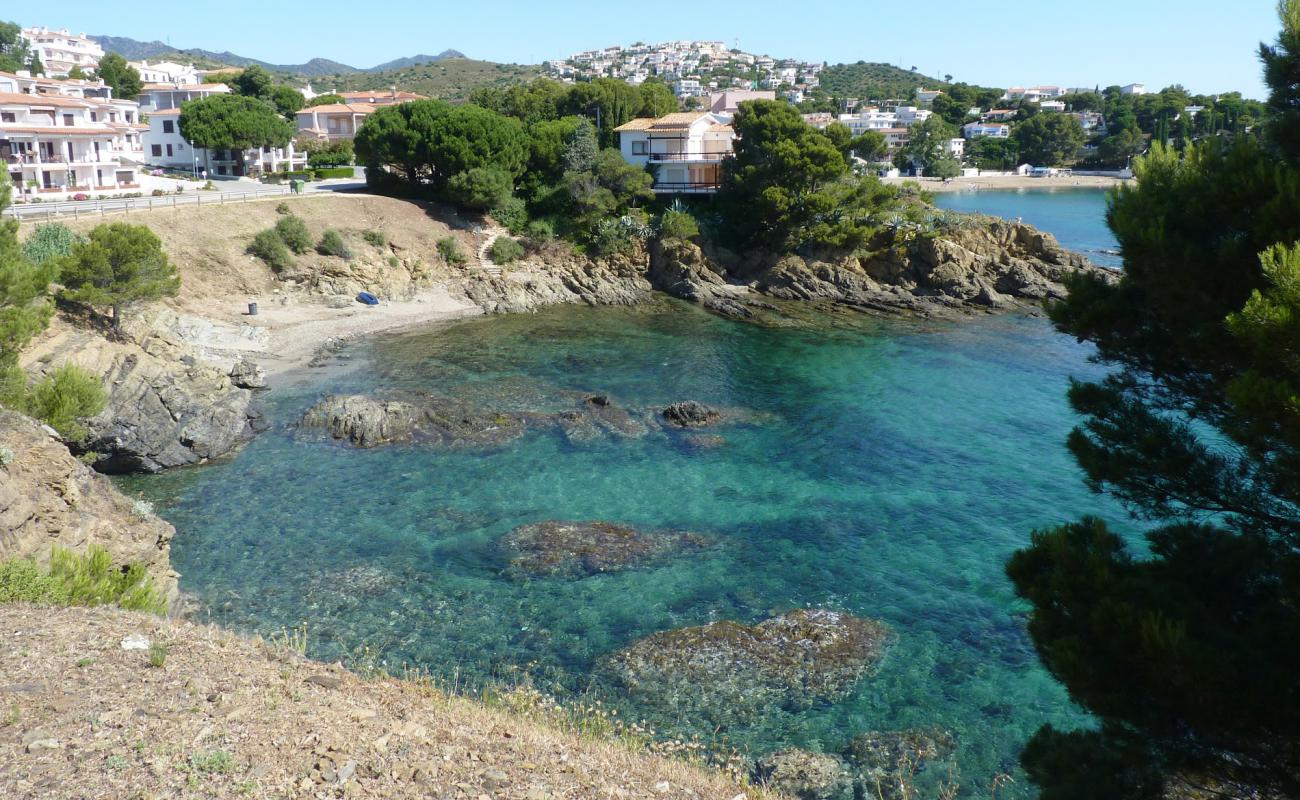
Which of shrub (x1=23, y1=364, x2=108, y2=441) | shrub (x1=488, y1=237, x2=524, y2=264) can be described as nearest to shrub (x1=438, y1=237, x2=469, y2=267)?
shrub (x1=488, y1=237, x2=524, y2=264)

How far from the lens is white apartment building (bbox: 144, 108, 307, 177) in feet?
264

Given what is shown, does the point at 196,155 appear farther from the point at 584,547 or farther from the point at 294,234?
the point at 584,547

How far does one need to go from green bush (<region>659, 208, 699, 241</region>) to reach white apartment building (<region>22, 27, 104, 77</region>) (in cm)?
14500

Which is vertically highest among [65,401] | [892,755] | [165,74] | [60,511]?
[165,74]

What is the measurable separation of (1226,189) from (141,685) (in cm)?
1478

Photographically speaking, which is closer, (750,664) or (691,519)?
(750,664)

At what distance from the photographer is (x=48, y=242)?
37.9 m

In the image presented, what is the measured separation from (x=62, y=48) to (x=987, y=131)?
18094 centimetres

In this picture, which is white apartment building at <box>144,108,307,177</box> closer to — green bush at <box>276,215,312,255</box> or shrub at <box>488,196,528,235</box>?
shrub at <box>488,196,528,235</box>

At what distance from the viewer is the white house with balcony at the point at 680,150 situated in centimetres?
6731

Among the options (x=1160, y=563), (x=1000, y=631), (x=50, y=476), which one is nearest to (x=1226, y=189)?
(x=1160, y=563)

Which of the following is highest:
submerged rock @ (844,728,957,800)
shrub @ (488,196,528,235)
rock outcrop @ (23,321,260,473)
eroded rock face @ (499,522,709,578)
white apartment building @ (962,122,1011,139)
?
white apartment building @ (962,122,1011,139)

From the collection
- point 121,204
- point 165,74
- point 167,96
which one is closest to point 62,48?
point 165,74

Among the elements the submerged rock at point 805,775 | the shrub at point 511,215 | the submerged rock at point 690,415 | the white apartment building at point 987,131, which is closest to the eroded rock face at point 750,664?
the submerged rock at point 805,775
